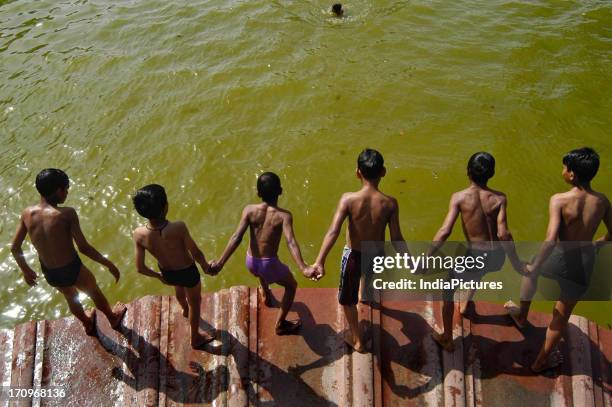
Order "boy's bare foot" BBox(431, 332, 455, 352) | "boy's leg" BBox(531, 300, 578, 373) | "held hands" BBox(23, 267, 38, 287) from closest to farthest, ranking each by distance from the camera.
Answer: "boy's leg" BBox(531, 300, 578, 373) < "boy's bare foot" BBox(431, 332, 455, 352) < "held hands" BBox(23, 267, 38, 287)

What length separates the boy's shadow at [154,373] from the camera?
4.07 metres

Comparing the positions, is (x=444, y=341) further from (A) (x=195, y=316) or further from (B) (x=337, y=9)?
(B) (x=337, y=9)

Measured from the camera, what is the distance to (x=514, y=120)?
7809 millimetres

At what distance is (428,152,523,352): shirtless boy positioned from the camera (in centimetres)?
381

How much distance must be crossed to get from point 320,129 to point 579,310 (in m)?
4.72

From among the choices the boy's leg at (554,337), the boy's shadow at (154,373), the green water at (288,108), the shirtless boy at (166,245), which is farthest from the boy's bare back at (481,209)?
the boy's shadow at (154,373)

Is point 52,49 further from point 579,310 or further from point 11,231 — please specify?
point 579,310

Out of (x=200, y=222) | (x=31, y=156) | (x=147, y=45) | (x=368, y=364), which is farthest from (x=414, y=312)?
(x=147, y=45)

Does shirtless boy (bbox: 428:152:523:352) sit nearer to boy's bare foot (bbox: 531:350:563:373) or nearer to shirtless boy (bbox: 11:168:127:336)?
boy's bare foot (bbox: 531:350:563:373)

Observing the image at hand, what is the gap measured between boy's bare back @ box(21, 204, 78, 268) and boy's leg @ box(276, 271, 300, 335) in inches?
77.4

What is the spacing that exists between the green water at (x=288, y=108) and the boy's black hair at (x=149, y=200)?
2346 mm

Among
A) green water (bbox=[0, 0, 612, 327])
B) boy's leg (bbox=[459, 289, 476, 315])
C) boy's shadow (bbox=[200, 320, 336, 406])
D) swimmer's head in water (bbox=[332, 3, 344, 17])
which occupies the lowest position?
boy's shadow (bbox=[200, 320, 336, 406])

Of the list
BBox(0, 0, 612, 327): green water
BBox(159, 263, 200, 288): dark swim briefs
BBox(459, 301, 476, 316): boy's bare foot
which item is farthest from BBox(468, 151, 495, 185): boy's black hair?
BBox(159, 263, 200, 288): dark swim briefs

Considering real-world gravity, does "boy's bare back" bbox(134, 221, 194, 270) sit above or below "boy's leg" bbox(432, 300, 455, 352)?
above
